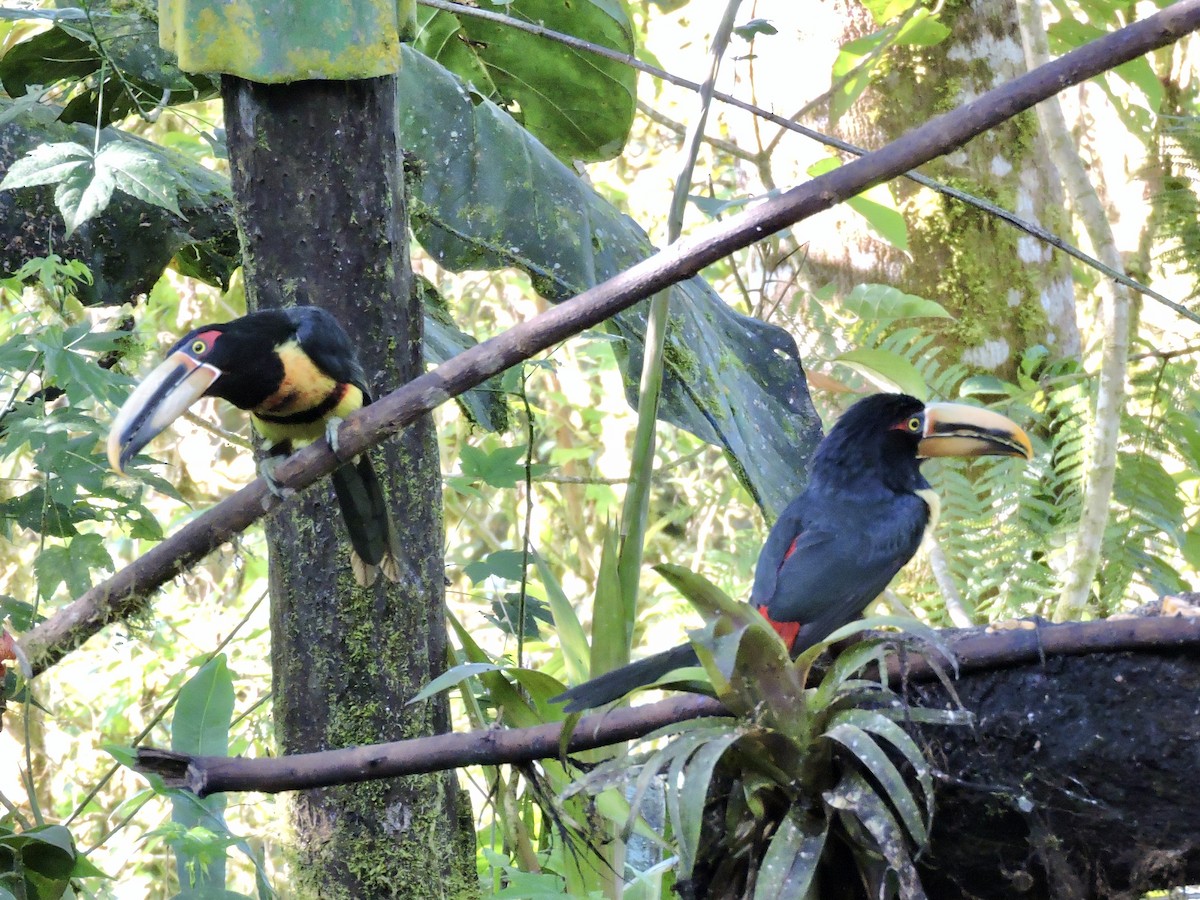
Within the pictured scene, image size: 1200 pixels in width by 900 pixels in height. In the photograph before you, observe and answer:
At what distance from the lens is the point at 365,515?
74.9 inches

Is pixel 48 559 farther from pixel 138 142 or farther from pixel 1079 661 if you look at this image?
pixel 1079 661

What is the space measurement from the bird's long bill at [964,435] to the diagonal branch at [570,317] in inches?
54.0

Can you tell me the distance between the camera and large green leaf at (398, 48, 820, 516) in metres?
2.43

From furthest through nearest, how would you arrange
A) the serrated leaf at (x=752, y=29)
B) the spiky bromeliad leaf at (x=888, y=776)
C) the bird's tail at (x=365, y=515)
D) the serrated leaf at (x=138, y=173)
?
the serrated leaf at (x=752, y=29)
the serrated leaf at (x=138, y=173)
the bird's tail at (x=365, y=515)
the spiky bromeliad leaf at (x=888, y=776)

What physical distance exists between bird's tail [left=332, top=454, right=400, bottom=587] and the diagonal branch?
0.25 meters

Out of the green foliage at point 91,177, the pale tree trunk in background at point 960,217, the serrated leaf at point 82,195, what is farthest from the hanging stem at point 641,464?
the pale tree trunk in background at point 960,217

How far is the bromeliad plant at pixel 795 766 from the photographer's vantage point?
1.40 meters

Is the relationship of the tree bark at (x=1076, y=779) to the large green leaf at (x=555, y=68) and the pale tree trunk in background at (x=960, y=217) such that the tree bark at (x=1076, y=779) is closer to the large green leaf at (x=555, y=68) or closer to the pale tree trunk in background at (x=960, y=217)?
the large green leaf at (x=555, y=68)

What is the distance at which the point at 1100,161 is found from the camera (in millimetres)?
5828

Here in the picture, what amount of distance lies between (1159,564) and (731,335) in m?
1.73

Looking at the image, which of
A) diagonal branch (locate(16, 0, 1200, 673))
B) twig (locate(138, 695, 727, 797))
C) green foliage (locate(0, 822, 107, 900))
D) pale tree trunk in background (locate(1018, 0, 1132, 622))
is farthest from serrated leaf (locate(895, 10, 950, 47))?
green foliage (locate(0, 822, 107, 900))

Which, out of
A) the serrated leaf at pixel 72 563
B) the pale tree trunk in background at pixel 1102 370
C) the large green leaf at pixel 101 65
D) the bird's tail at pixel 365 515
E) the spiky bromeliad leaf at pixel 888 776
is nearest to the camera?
the spiky bromeliad leaf at pixel 888 776

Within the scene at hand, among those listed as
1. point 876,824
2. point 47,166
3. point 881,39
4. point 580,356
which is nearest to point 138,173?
point 47,166

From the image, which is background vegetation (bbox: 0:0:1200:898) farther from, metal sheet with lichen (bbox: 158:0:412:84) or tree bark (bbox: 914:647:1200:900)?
tree bark (bbox: 914:647:1200:900)
